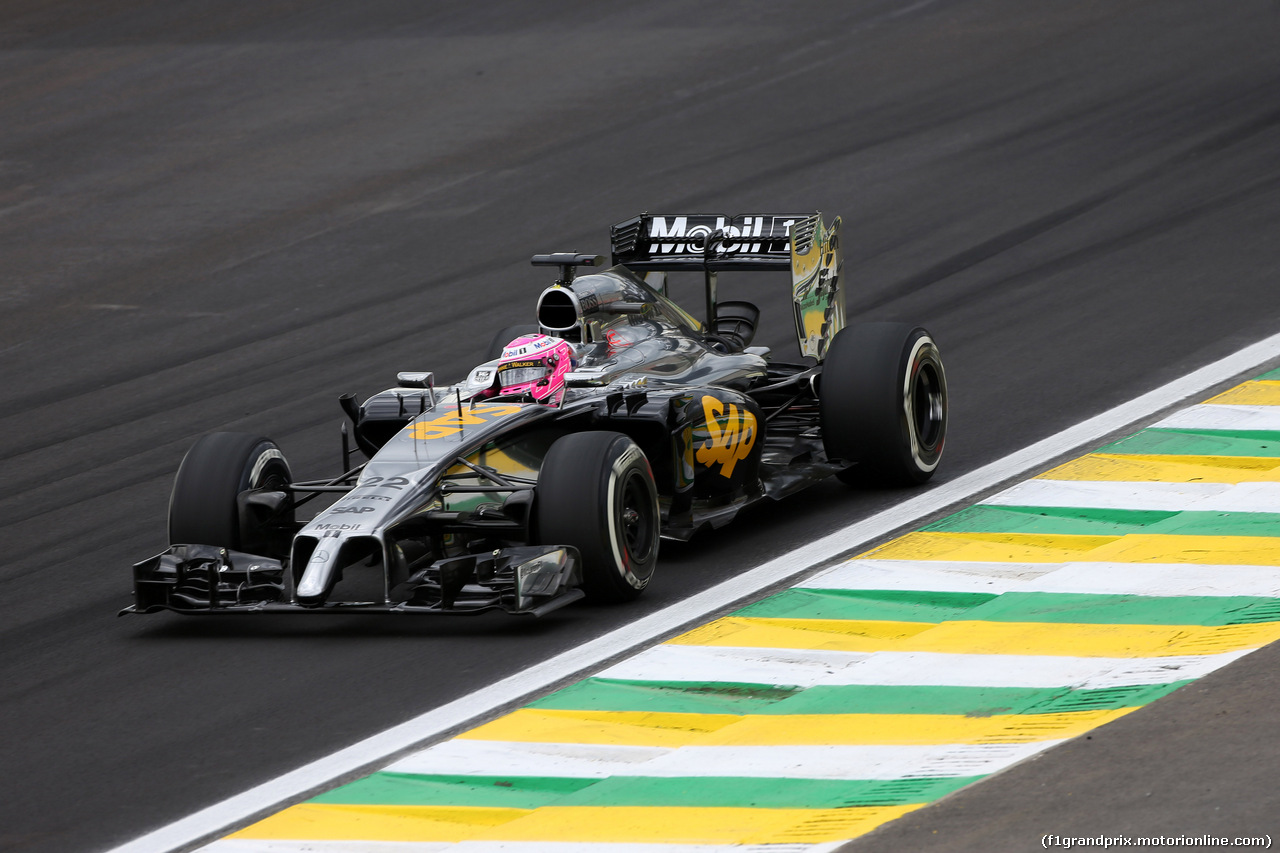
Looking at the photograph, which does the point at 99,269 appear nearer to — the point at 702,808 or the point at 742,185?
the point at 742,185

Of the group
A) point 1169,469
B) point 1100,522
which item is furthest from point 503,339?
point 1169,469

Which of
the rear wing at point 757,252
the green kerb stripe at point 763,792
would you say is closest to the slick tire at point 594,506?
the green kerb stripe at point 763,792

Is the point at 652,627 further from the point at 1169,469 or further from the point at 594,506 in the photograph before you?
the point at 1169,469

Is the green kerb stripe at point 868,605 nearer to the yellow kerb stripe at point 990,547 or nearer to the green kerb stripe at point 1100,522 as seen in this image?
the yellow kerb stripe at point 990,547

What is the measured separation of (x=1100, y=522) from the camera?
9789 mm

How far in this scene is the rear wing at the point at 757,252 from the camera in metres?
11.4

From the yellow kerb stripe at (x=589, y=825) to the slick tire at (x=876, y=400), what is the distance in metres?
4.22

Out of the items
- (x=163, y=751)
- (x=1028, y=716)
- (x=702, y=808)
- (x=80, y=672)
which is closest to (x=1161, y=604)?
(x=1028, y=716)

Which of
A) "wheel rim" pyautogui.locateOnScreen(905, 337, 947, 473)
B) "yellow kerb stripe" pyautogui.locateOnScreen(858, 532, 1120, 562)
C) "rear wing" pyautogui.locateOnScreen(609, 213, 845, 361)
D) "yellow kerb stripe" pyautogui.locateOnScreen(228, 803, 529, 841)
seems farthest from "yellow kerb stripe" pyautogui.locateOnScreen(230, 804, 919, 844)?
"rear wing" pyautogui.locateOnScreen(609, 213, 845, 361)

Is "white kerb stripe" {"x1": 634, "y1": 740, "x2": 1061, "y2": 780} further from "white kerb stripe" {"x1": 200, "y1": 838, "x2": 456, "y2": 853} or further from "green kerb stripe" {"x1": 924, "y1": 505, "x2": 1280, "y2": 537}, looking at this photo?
"green kerb stripe" {"x1": 924, "y1": 505, "x2": 1280, "y2": 537}

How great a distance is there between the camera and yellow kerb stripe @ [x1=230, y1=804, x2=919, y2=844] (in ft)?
20.3

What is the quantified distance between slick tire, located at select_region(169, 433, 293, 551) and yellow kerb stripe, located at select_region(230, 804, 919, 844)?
2701 mm

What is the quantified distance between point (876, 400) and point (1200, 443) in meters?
2.30

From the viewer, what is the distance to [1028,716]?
7059mm
